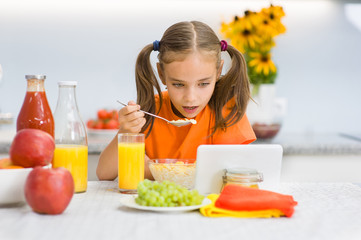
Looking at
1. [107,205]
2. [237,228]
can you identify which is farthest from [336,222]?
[107,205]

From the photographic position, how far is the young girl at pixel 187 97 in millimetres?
1504

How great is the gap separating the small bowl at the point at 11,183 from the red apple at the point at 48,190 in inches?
2.6

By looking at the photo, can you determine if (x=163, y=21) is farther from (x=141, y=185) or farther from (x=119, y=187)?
(x=141, y=185)

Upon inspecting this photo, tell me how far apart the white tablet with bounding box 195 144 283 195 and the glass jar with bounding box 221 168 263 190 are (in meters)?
0.04

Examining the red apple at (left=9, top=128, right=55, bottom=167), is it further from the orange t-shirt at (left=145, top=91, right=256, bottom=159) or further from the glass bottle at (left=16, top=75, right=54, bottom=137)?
the orange t-shirt at (left=145, top=91, right=256, bottom=159)

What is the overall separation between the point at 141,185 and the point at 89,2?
1.78 m

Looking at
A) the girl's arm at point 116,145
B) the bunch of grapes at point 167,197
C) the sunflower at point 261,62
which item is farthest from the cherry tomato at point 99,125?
the bunch of grapes at point 167,197

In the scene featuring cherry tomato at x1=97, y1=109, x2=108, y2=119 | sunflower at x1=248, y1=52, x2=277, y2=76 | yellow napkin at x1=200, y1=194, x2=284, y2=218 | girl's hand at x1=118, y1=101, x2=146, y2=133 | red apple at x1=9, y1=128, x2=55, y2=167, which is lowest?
yellow napkin at x1=200, y1=194, x2=284, y2=218

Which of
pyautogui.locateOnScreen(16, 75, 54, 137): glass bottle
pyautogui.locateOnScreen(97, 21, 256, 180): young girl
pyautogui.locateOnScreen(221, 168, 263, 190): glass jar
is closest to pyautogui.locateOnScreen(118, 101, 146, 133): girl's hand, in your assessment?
pyautogui.locateOnScreen(97, 21, 256, 180): young girl

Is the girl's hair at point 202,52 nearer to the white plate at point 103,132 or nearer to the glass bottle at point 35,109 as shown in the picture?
the glass bottle at point 35,109

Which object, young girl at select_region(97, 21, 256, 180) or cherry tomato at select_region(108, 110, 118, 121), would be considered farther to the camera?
cherry tomato at select_region(108, 110, 118, 121)

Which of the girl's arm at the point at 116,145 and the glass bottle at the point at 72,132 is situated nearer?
the glass bottle at the point at 72,132

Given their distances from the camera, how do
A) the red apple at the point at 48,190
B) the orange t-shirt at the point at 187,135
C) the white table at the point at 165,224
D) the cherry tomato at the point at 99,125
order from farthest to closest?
the cherry tomato at the point at 99,125 → the orange t-shirt at the point at 187,135 → the red apple at the point at 48,190 → the white table at the point at 165,224

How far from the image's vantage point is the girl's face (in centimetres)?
149
